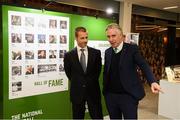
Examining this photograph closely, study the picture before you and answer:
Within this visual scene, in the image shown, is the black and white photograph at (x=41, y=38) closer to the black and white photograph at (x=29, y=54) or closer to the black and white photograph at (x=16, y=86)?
the black and white photograph at (x=29, y=54)

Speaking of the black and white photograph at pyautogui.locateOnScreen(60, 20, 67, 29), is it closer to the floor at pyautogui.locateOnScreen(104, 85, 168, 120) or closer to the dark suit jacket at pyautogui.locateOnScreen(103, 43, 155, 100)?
the dark suit jacket at pyautogui.locateOnScreen(103, 43, 155, 100)

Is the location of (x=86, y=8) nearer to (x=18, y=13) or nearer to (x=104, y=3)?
(x=104, y=3)

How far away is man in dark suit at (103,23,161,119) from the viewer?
2480 millimetres

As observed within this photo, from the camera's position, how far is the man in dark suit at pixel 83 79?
2.93m

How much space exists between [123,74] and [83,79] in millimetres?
621

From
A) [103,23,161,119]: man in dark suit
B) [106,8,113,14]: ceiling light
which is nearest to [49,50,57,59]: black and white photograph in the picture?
[103,23,161,119]: man in dark suit

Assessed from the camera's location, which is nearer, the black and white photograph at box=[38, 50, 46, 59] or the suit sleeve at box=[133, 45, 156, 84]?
the suit sleeve at box=[133, 45, 156, 84]

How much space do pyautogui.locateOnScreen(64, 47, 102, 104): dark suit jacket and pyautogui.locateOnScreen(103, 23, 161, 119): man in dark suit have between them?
15.7 inches

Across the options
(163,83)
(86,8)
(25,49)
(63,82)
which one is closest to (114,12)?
(86,8)

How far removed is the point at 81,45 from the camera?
2.96m

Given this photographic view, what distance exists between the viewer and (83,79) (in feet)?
9.64

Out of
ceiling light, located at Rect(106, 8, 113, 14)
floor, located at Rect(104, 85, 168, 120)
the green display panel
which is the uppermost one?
ceiling light, located at Rect(106, 8, 113, 14)

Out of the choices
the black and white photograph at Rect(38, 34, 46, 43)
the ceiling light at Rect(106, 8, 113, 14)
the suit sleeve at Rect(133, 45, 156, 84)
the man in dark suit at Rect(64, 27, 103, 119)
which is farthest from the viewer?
the ceiling light at Rect(106, 8, 113, 14)

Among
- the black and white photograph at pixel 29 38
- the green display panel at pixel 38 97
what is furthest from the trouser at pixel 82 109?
the black and white photograph at pixel 29 38
